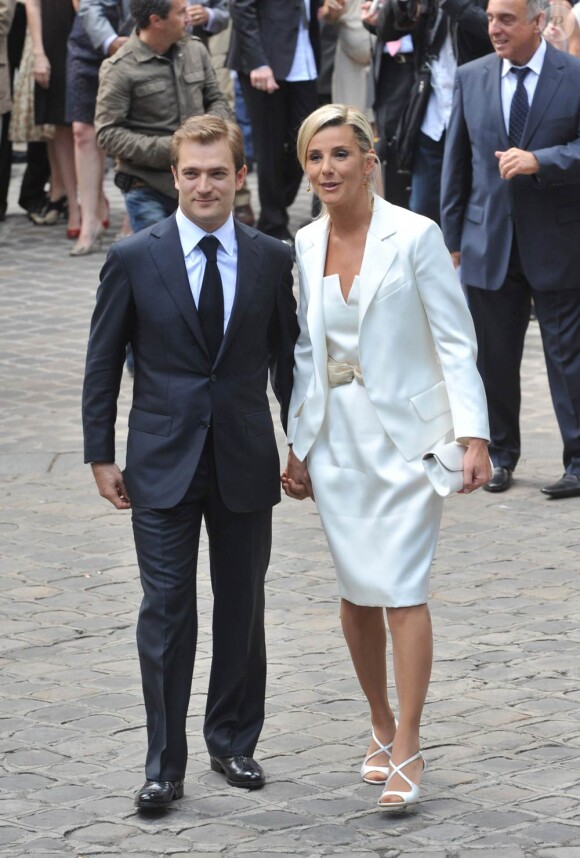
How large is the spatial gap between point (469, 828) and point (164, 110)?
5642 mm

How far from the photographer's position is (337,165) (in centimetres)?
466

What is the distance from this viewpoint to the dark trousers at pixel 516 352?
7863 millimetres

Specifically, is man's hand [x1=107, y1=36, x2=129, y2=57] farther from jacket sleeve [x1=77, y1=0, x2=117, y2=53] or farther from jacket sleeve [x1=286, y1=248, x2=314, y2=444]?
jacket sleeve [x1=286, y1=248, x2=314, y2=444]

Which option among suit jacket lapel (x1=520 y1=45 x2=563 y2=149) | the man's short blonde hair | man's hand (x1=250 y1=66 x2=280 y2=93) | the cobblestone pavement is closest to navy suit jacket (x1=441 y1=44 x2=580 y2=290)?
suit jacket lapel (x1=520 y1=45 x2=563 y2=149)

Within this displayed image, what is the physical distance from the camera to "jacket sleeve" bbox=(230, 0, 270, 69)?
1139cm

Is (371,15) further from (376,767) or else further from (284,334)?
(376,767)

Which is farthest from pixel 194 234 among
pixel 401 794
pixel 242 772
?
pixel 401 794

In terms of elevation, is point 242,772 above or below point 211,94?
below

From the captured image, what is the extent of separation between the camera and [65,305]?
11914 millimetres

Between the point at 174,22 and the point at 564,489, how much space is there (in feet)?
11.0

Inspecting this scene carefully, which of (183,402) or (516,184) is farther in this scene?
(516,184)

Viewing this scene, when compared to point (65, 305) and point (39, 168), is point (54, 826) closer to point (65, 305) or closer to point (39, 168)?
point (65, 305)

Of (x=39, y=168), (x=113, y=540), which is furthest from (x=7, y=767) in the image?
(x=39, y=168)

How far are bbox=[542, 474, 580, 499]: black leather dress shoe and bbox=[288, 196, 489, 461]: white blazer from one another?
315 centimetres
